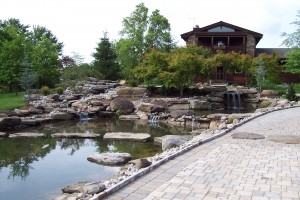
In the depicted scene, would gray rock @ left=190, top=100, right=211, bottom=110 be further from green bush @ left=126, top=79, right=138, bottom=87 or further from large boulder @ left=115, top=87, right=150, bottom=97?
green bush @ left=126, top=79, right=138, bottom=87

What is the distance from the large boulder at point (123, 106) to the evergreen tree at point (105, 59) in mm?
13602

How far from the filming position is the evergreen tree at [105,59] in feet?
116

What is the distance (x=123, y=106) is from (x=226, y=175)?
16.3 m

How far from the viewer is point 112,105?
73.2ft

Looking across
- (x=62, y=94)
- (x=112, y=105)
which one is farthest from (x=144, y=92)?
(x=62, y=94)

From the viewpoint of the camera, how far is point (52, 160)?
11.0m

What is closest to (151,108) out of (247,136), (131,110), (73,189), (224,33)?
(131,110)

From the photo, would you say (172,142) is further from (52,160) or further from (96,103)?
(96,103)

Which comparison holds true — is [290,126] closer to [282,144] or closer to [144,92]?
[282,144]

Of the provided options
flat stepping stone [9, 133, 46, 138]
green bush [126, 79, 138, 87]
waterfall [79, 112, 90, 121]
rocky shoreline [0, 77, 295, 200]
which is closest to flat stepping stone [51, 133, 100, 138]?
rocky shoreline [0, 77, 295, 200]

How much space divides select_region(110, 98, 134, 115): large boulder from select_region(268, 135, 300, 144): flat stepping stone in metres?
12.8

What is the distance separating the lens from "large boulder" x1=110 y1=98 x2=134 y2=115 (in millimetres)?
22000

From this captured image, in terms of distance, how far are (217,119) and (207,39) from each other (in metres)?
24.3

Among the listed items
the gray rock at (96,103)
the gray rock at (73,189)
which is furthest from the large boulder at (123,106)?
the gray rock at (73,189)
